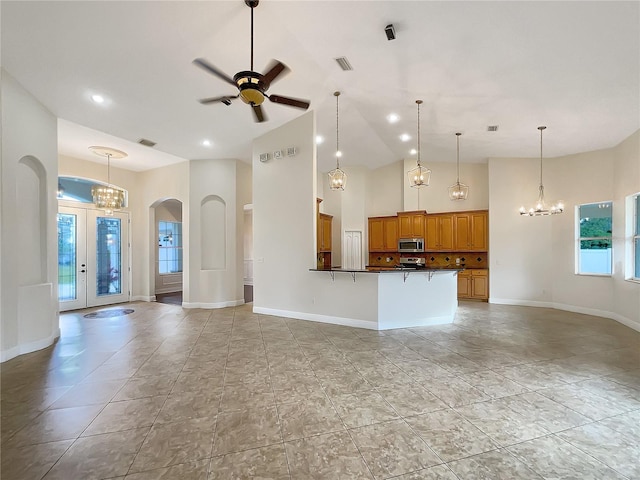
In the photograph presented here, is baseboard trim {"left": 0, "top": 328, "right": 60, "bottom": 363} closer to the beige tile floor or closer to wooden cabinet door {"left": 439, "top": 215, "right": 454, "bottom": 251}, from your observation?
the beige tile floor

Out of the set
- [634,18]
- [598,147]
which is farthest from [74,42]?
[598,147]

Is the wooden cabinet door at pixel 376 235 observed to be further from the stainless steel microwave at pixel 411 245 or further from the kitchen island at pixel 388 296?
the kitchen island at pixel 388 296

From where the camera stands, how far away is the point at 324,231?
Answer: 9203 mm

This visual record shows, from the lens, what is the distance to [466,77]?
14.2 ft

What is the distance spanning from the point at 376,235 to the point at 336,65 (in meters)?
6.03

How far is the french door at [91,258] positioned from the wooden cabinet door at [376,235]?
6.99m

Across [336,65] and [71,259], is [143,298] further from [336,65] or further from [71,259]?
[336,65]

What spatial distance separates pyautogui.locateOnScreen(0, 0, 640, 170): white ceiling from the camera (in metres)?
3.18

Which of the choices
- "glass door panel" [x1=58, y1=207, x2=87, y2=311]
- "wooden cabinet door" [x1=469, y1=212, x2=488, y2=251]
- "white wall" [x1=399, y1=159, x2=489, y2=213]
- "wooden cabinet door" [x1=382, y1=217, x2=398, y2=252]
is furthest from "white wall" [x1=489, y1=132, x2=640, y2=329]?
"glass door panel" [x1=58, y1=207, x2=87, y2=311]

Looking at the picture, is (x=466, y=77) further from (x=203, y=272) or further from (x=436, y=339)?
(x=203, y=272)

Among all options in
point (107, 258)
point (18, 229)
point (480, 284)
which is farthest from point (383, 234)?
point (18, 229)

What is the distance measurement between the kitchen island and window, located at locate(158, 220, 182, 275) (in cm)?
A: 664

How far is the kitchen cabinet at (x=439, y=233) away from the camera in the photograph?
8680mm

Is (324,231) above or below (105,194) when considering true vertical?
below
